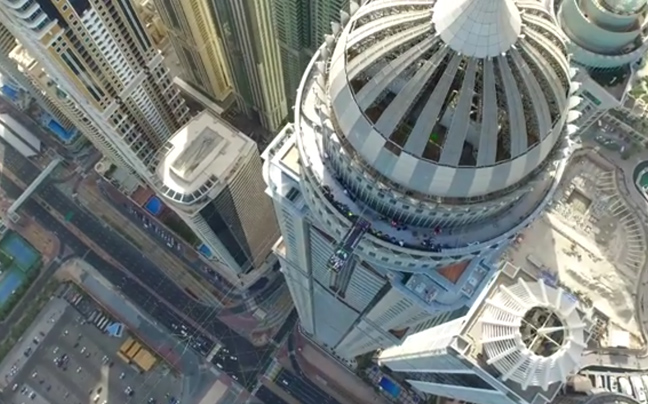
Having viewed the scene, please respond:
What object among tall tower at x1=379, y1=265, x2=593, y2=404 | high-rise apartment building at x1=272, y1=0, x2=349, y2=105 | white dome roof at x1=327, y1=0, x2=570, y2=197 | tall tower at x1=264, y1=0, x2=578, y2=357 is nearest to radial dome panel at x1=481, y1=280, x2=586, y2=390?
tall tower at x1=379, y1=265, x2=593, y2=404

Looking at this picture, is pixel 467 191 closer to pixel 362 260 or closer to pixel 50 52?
pixel 362 260

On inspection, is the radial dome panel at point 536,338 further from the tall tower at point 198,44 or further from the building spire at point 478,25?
the tall tower at point 198,44

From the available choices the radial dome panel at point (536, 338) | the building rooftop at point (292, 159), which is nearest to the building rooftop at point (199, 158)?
the building rooftop at point (292, 159)

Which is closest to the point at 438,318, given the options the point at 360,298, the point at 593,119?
the point at 360,298

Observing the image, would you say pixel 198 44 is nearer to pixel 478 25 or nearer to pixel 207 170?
pixel 207 170

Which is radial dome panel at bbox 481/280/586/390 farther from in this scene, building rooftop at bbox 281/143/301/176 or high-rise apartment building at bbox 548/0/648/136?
high-rise apartment building at bbox 548/0/648/136

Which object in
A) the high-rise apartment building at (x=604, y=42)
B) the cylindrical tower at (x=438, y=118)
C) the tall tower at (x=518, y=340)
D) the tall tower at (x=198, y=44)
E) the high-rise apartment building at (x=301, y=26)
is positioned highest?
the high-rise apartment building at (x=604, y=42)
